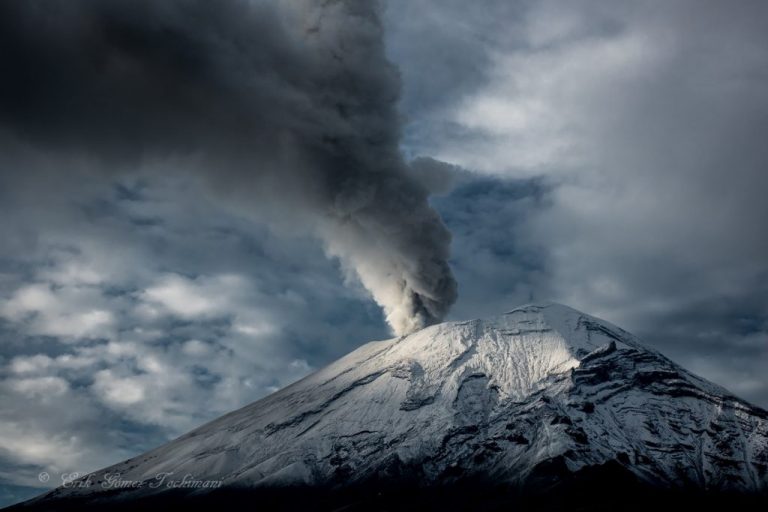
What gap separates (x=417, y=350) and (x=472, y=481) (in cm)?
3724

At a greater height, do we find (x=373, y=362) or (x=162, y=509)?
(x=373, y=362)

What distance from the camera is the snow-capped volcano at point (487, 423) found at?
90000 mm

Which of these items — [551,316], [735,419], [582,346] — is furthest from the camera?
[551,316]

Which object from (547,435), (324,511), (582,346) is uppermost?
(582,346)

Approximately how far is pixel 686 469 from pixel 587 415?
15530 millimetres

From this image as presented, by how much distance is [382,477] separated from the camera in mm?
88875

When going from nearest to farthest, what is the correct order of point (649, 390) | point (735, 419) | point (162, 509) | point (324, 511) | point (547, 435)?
point (324, 511)
point (162, 509)
point (547, 435)
point (735, 419)
point (649, 390)

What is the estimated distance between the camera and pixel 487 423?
10044 centimetres

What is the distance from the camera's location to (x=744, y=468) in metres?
89.6

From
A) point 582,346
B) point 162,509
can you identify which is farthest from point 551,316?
point 162,509

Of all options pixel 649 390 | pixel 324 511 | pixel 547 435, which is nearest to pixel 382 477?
pixel 324 511

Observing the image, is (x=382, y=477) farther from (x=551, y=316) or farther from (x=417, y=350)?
(x=551, y=316)

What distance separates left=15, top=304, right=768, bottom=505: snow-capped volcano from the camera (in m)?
90.0

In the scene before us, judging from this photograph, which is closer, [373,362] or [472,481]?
[472,481]
